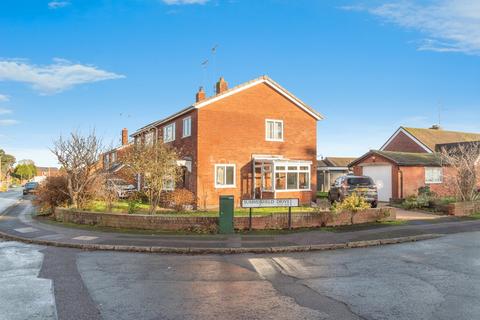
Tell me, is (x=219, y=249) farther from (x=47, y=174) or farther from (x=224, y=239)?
(x=47, y=174)

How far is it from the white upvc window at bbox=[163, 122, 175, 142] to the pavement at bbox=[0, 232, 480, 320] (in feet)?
55.9

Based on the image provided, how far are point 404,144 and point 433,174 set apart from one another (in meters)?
12.5

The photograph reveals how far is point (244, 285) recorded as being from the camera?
769 centimetres

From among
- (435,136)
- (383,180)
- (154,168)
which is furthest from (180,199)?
(435,136)

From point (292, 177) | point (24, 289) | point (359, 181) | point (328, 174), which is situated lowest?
point (24, 289)

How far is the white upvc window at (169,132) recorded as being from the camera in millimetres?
27822

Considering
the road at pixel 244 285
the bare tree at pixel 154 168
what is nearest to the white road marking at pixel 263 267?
the road at pixel 244 285

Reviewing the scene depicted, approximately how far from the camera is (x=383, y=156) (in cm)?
2783

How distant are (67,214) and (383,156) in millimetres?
20895

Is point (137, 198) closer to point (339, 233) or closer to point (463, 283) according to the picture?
point (339, 233)

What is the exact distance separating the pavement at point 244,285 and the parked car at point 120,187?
389 inches

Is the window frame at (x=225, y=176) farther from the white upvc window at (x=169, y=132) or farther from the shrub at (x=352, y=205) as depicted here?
the shrub at (x=352, y=205)

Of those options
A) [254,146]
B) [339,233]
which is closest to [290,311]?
[339,233]

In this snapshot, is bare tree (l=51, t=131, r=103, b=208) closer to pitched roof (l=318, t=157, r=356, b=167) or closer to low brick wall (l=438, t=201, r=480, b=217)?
low brick wall (l=438, t=201, r=480, b=217)
